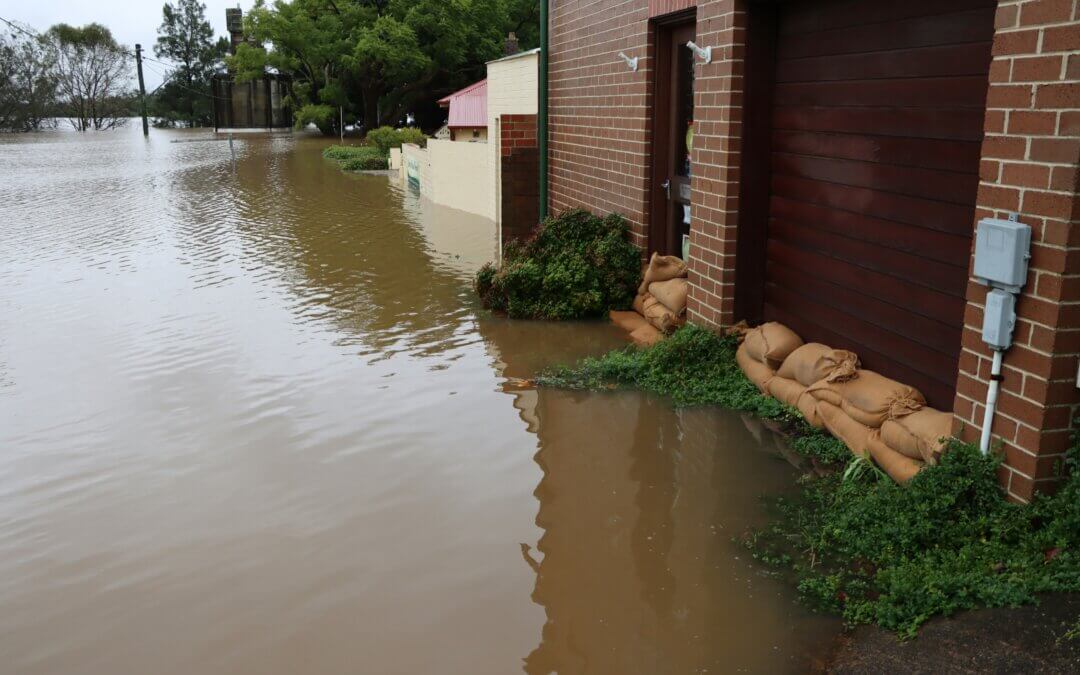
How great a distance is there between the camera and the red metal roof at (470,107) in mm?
24233

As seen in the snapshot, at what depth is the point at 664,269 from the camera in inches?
334

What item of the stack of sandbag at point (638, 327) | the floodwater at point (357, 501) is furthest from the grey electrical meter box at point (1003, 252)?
the stack of sandbag at point (638, 327)

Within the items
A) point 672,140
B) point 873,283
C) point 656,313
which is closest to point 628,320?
point 656,313

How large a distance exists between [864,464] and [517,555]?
187 cm

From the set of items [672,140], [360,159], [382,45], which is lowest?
[360,159]

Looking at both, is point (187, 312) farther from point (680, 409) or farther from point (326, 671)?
point (326, 671)

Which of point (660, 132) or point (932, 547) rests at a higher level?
point (660, 132)

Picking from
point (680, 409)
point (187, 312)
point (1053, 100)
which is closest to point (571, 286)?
point (680, 409)

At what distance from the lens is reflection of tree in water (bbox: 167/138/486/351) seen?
30.6 feet

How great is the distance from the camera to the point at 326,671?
11.8 feet

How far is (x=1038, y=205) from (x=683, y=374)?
3217mm

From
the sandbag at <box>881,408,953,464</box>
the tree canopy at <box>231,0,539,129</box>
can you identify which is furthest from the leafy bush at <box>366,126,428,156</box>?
the sandbag at <box>881,408,953,464</box>

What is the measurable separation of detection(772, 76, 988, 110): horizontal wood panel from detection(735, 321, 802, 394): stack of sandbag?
1504 mm

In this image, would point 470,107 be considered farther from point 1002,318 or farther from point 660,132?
point 1002,318
